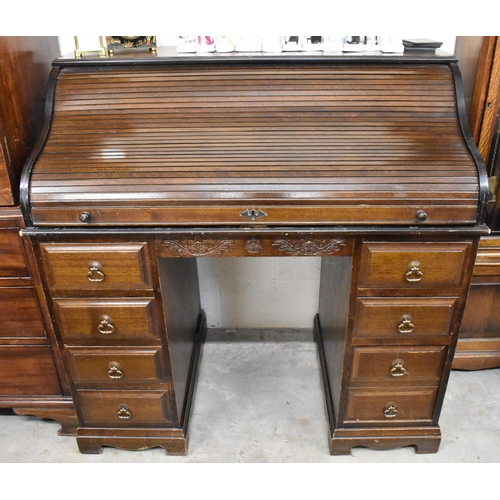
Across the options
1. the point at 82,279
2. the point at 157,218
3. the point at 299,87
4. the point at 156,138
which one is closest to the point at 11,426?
the point at 82,279

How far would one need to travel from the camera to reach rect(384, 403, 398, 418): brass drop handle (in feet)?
6.01

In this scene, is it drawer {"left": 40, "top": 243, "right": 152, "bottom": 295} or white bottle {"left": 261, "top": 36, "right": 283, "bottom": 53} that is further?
white bottle {"left": 261, "top": 36, "right": 283, "bottom": 53}

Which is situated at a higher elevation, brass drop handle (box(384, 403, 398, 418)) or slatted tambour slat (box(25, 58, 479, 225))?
slatted tambour slat (box(25, 58, 479, 225))

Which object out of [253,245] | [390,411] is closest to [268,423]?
[390,411]

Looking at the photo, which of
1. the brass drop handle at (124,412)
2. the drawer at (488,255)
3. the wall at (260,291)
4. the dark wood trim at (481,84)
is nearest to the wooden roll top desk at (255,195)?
the brass drop handle at (124,412)

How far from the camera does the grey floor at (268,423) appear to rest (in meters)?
1.92

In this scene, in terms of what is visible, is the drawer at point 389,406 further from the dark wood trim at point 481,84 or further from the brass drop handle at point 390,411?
the dark wood trim at point 481,84

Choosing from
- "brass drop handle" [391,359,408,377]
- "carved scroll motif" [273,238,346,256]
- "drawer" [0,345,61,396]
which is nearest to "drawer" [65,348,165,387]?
"drawer" [0,345,61,396]

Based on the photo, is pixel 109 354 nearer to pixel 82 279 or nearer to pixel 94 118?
pixel 82 279

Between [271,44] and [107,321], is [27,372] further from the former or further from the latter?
[271,44]

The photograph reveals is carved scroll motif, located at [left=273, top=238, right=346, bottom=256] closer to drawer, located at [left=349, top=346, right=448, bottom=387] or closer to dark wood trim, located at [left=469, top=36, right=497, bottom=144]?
drawer, located at [left=349, top=346, right=448, bottom=387]

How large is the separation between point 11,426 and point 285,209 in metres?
1.62

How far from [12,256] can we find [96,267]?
0.40 meters

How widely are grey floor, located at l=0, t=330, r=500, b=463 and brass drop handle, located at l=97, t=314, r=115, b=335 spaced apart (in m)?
0.63
